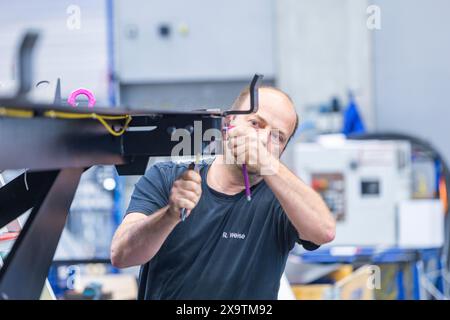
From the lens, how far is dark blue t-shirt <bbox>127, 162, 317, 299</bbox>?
1145 mm

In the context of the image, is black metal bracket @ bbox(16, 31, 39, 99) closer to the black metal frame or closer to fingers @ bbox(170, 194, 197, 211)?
the black metal frame

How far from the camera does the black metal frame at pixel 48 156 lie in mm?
661

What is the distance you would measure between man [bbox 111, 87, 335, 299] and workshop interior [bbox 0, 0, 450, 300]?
175 mm

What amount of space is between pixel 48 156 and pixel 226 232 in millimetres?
508

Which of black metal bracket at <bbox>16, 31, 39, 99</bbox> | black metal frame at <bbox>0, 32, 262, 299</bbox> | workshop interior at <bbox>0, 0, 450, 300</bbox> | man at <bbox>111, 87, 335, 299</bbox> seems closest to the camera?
black metal bracket at <bbox>16, 31, 39, 99</bbox>

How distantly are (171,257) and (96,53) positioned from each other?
10.8 ft

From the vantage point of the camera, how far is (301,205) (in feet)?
3.43

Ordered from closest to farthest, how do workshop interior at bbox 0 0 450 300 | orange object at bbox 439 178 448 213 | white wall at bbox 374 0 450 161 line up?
workshop interior at bbox 0 0 450 300
orange object at bbox 439 178 448 213
white wall at bbox 374 0 450 161

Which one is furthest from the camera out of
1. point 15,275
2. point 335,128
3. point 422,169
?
point 335,128

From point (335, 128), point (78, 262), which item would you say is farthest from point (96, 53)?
point (78, 262)

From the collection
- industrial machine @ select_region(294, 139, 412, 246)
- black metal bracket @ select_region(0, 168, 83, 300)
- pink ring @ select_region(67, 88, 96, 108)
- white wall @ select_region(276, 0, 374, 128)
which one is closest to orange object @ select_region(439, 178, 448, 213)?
industrial machine @ select_region(294, 139, 412, 246)

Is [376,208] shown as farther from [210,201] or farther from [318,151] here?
[210,201]

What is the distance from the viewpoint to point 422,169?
351 centimetres

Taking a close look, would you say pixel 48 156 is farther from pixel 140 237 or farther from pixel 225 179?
pixel 225 179
